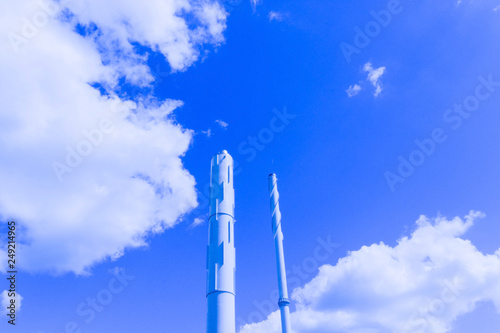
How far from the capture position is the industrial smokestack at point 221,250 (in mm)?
22125

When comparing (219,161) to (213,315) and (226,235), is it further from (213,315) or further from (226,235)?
(213,315)

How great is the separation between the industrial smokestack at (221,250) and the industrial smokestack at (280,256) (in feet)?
14.1

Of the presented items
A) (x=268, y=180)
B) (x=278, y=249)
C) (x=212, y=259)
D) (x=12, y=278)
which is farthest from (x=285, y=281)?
(x=12, y=278)

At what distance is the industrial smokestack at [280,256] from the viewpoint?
25.0 meters

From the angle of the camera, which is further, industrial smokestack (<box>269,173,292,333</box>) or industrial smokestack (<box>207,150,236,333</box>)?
industrial smokestack (<box>269,173,292,333</box>)

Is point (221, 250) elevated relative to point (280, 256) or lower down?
lower down

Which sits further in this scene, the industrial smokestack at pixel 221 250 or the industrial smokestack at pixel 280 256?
the industrial smokestack at pixel 280 256

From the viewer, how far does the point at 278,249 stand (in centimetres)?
2786

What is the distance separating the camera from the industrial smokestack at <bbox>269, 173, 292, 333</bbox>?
2498 centimetres

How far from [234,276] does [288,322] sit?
5251mm

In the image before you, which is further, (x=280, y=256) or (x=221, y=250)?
(x=280, y=256)

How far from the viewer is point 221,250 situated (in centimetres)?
2375

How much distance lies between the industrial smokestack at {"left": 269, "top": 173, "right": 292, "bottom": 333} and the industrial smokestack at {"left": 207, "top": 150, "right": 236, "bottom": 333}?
430cm

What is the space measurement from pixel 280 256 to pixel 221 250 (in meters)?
5.87
